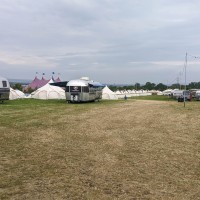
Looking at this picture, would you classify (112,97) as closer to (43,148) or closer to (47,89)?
(47,89)

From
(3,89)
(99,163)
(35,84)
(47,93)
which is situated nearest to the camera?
(99,163)

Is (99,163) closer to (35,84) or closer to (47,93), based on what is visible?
(47,93)

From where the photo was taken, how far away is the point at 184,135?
47.8ft

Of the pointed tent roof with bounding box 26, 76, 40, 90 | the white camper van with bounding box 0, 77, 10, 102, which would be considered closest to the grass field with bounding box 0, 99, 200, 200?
the white camper van with bounding box 0, 77, 10, 102

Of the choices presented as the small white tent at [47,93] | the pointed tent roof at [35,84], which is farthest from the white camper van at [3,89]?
the pointed tent roof at [35,84]

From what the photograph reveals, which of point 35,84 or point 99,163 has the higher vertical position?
point 35,84

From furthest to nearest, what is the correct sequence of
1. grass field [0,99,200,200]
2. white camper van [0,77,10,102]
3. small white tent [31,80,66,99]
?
1. small white tent [31,80,66,99]
2. white camper van [0,77,10,102]
3. grass field [0,99,200,200]

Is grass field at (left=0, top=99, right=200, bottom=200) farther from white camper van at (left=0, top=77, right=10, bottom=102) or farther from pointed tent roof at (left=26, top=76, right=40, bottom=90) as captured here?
pointed tent roof at (left=26, top=76, right=40, bottom=90)

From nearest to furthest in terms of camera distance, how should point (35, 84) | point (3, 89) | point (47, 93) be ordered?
point (3, 89) < point (47, 93) < point (35, 84)

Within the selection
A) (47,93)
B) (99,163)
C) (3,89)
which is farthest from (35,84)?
(99,163)

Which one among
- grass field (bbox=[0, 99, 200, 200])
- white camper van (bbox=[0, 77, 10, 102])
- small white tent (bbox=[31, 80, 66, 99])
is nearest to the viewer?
grass field (bbox=[0, 99, 200, 200])

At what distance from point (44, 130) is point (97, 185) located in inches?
333

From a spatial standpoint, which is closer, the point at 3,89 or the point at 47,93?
the point at 3,89

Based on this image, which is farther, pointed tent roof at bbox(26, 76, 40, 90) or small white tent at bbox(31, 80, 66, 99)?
pointed tent roof at bbox(26, 76, 40, 90)
